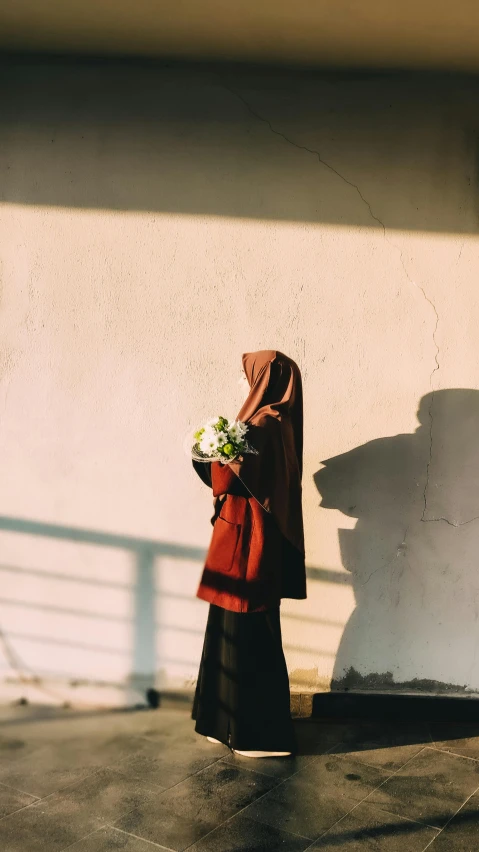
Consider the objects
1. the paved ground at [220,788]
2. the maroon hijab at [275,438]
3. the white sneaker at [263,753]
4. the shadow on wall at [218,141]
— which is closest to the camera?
the paved ground at [220,788]

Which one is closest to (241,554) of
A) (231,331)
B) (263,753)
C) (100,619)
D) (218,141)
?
(263,753)

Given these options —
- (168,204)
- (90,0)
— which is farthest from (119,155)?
(90,0)

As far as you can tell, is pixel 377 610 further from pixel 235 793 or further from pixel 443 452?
pixel 235 793

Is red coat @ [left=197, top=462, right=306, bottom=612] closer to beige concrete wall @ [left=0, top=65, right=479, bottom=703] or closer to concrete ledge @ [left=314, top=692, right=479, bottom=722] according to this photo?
beige concrete wall @ [left=0, top=65, right=479, bottom=703]

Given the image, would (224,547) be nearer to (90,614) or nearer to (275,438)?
(275,438)

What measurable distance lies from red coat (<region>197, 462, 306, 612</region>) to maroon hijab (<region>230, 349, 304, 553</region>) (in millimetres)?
78

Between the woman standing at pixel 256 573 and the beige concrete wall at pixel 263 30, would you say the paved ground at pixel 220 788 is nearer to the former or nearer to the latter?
the woman standing at pixel 256 573

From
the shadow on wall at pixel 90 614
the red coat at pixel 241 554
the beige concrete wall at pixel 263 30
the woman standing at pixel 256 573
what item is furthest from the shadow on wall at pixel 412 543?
the beige concrete wall at pixel 263 30

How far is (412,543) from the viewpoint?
4.15 metres

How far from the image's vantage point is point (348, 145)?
13.4 ft

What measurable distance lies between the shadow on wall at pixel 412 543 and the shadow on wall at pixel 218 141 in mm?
1216

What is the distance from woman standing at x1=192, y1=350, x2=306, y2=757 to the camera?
137 inches

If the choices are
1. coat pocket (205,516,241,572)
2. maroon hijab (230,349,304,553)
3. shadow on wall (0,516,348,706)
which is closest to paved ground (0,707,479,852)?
shadow on wall (0,516,348,706)

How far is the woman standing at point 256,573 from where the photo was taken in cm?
349
